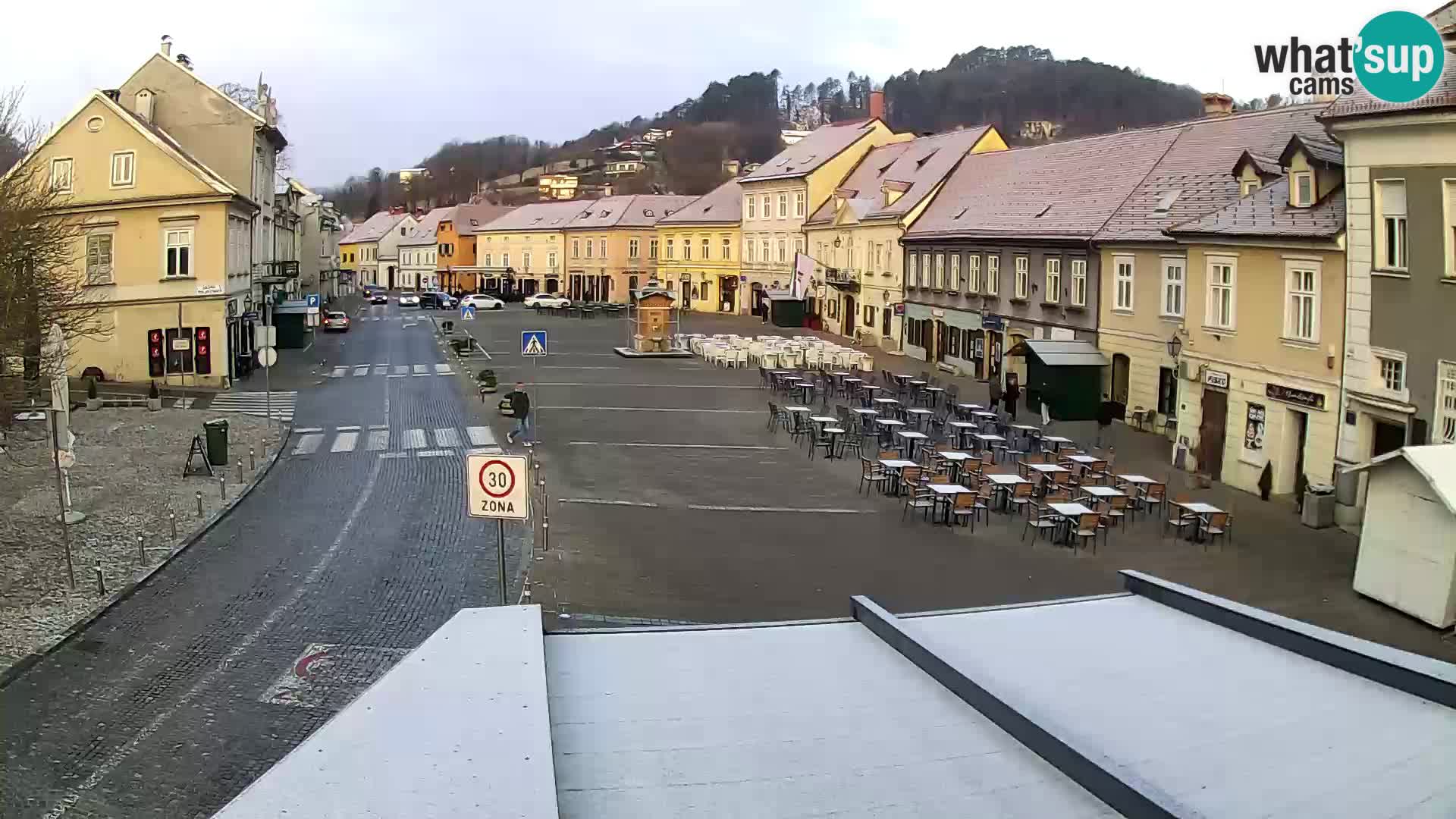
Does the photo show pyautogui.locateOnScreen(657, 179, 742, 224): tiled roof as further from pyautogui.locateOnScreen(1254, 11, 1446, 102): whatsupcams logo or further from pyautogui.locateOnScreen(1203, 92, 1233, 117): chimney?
pyautogui.locateOnScreen(1254, 11, 1446, 102): whatsupcams logo

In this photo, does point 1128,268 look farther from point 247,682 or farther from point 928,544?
point 247,682

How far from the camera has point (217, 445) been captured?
2664 cm

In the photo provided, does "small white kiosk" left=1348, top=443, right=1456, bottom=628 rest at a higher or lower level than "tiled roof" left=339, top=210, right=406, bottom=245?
lower

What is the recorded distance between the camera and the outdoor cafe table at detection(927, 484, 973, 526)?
22.1 metres

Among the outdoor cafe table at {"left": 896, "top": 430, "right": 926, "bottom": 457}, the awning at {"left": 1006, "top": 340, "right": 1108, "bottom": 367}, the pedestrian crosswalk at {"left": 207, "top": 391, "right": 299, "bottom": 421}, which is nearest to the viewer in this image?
the outdoor cafe table at {"left": 896, "top": 430, "right": 926, "bottom": 457}

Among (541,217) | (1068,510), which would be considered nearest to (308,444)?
(1068,510)

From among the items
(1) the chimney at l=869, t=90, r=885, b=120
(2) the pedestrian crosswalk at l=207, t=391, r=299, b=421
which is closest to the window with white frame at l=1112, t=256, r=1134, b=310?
(2) the pedestrian crosswalk at l=207, t=391, r=299, b=421

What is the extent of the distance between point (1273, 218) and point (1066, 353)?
388 inches

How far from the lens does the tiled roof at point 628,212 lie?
95.1m

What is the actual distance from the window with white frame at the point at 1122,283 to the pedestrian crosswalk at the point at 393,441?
18193mm

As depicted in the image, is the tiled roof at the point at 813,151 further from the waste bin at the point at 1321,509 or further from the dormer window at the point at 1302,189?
the waste bin at the point at 1321,509

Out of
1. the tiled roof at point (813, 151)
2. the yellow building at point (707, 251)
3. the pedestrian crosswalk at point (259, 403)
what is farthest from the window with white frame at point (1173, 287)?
the yellow building at point (707, 251)

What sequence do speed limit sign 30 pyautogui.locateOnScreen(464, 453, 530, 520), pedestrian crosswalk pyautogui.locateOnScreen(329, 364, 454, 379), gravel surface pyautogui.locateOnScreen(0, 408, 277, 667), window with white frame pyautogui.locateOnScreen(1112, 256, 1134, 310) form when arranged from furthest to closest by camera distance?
pedestrian crosswalk pyautogui.locateOnScreen(329, 364, 454, 379) → window with white frame pyautogui.locateOnScreen(1112, 256, 1134, 310) → gravel surface pyautogui.locateOnScreen(0, 408, 277, 667) → speed limit sign 30 pyautogui.locateOnScreen(464, 453, 530, 520)

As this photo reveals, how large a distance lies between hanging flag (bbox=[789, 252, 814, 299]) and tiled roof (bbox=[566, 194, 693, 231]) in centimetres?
2692
